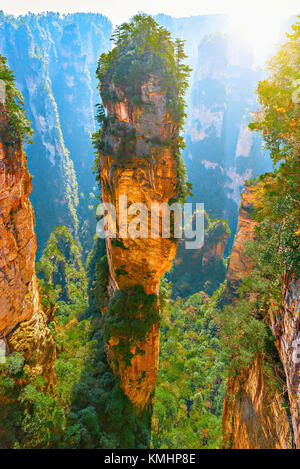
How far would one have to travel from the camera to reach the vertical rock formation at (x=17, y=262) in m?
10.3

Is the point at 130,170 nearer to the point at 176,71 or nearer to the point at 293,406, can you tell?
the point at 176,71

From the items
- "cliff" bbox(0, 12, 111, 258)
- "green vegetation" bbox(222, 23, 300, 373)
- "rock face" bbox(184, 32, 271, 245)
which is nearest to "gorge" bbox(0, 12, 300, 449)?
"green vegetation" bbox(222, 23, 300, 373)

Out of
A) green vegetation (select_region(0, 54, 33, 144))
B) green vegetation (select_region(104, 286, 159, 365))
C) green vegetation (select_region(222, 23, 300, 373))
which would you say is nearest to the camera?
green vegetation (select_region(222, 23, 300, 373))

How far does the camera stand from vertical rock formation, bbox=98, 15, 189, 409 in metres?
13.3

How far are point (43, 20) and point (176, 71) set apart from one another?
6005 inches

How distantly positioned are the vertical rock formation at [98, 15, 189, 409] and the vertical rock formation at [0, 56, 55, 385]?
457 centimetres

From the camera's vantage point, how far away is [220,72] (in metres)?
86.4

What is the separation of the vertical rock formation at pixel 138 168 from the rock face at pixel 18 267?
14.9ft

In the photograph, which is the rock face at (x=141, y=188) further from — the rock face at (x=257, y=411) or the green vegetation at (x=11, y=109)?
the rock face at (x=257, y=411)


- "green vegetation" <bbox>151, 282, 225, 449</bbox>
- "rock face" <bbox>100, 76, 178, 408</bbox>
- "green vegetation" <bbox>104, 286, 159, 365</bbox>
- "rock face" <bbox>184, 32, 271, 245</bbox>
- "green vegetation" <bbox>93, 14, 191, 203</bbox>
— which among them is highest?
"rock face" <bbox>184, 32, 271, 245</bbox>

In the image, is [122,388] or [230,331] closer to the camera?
[230,331]

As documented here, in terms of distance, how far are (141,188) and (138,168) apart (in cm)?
111

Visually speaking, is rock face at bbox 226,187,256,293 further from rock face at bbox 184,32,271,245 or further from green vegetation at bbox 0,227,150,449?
rock face at bbox 184,32,271,245
